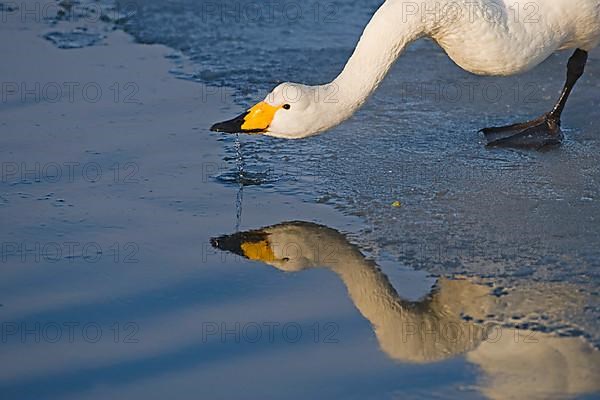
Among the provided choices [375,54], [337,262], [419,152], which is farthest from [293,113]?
[419,152]

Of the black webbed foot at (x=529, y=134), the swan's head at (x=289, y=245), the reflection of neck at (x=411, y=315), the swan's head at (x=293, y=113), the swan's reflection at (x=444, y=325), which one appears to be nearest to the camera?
the swan's reflection at (x=444, y=325)

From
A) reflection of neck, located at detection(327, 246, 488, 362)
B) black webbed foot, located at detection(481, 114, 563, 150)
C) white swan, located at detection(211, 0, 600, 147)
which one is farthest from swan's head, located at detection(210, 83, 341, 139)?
black webbed foot, located at detection(481, 114, 563, 150)

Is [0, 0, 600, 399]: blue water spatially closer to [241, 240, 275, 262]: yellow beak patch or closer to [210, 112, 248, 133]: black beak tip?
[241, 240, 275, 262]: yellow beak patch

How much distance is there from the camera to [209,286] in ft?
15.5

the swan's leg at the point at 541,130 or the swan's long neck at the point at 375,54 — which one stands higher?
the swan's long neck at the point at 375,54

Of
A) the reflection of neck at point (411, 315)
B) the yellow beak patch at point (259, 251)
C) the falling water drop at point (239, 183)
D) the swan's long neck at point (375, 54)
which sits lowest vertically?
the reflection of neck at point (411, 315)

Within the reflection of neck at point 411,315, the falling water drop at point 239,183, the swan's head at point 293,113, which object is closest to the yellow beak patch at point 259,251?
the falling water drop at point 239,183

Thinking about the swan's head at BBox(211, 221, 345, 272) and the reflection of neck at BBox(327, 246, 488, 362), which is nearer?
the reflection of neck at BBox(327, 246, 488, 362)

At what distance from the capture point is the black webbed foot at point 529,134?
6391 mm

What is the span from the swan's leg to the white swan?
1.35 ft

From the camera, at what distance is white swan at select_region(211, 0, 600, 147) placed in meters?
5.37

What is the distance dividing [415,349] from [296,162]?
2.09m

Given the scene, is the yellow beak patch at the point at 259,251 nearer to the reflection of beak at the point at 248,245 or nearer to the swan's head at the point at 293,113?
the reflection of beak at the point at 248,245

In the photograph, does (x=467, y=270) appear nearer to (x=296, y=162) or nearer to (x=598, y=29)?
(x=296, y=162)
